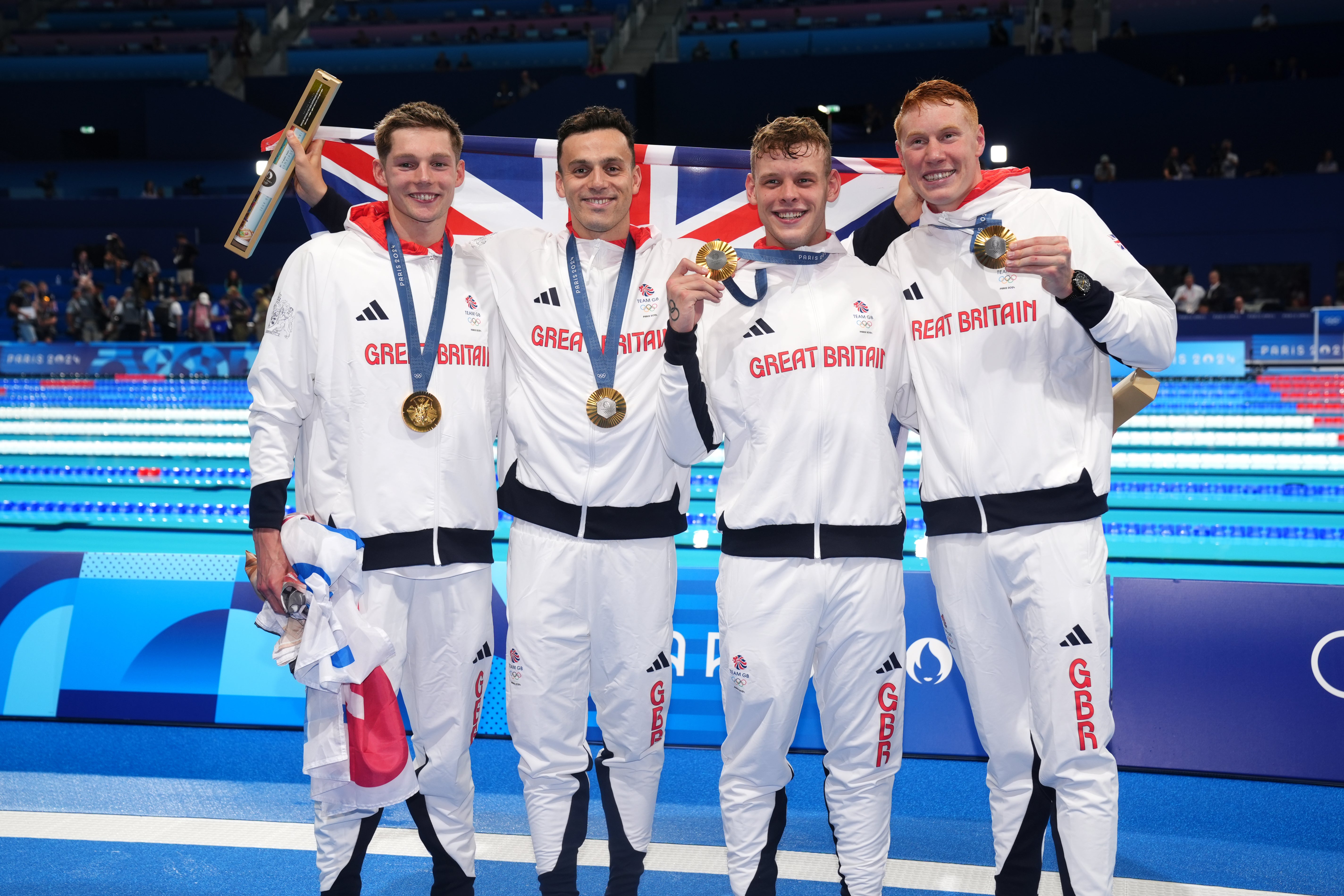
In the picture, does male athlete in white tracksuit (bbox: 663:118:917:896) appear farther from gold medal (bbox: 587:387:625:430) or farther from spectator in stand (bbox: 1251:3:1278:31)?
spectator in stand (bbox: 1251:3:1278:31)

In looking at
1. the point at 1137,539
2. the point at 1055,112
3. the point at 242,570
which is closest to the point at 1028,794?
the point at 242,570

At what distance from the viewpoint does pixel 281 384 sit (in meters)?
2.70

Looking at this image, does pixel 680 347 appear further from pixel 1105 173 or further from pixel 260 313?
pixel 1105 173

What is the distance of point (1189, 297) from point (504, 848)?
15068 mm

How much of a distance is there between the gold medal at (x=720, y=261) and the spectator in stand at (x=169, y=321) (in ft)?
51.6

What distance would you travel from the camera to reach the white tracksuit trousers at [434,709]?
2676mm

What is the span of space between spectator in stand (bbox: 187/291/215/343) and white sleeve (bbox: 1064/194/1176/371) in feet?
46.5

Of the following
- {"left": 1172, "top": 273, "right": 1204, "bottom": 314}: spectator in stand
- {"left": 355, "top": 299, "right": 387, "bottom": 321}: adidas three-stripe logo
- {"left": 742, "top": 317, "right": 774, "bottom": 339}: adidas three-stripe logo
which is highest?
{"left": 1172, "top": 273, "right": 1204, "bottom": 314}: spectator in stand

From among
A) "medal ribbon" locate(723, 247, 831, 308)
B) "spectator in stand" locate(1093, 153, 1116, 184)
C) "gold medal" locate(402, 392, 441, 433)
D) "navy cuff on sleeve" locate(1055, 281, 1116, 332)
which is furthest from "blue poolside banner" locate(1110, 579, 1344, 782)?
"spectator in stand" locate(1093, 153, 1116, 184)

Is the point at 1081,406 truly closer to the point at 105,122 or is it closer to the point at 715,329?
the point at 715,329

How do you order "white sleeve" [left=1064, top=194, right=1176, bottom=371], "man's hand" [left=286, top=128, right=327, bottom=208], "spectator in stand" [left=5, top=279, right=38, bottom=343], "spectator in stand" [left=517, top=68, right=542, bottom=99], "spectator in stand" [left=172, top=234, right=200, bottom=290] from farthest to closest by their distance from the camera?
1. "spectator in stand" [left=517, top=68, right=542, bottom=99]
2. "spectator in stand" [left=172, top=234, right=200, bottom=290]
3. "spectator in stand" [left=5, top=279, right=38, bottom=343]
4. "man's hand" [left=286, top=128, right=327, bottom=208]
5. "white sleeve" [left=1064, top=194, right=1176, bottom=371]

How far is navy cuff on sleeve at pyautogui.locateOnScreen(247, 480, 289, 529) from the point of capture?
269cm

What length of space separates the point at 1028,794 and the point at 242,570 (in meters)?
2.95


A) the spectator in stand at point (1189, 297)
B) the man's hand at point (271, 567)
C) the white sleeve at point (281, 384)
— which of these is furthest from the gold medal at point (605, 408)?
the spectator in stand at point (1189, 297)
